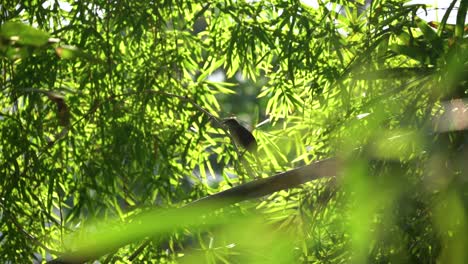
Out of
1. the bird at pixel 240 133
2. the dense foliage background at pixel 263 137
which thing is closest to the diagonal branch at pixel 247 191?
the dense foliage background at pixel 263 137

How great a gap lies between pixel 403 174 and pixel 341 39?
588mm

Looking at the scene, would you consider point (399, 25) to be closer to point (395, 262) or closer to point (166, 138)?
point (395, 262)

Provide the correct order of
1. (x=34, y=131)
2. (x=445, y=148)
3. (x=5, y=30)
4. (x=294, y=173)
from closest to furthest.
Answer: (x=5, y=30) < (x=294, y=173) < (x=445, y=148) < (x=34, y=131)

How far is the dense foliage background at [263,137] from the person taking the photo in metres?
1.73

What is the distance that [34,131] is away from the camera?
2400 millimetres

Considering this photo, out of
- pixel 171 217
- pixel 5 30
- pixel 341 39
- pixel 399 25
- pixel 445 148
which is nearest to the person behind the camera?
pixel 5 30

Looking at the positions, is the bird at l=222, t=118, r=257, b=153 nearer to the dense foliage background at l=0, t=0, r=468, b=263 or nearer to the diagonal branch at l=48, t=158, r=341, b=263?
the dense foliage background at l=0, t=0, r=468, b=263

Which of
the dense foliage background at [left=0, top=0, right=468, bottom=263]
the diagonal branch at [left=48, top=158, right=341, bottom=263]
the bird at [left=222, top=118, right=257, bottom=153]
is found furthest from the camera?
the bird at [left=222, top=118, right=257, bottom=153]

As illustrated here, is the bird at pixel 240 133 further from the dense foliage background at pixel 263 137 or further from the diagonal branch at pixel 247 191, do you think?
the diagonal branch at pixel 247 191

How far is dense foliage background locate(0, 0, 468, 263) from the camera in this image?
1.73 m

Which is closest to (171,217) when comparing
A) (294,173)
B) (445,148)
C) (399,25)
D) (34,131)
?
(294,173)

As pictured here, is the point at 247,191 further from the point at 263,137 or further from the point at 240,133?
the point at 263,137

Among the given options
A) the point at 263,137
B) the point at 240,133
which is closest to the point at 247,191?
the point at 240,133

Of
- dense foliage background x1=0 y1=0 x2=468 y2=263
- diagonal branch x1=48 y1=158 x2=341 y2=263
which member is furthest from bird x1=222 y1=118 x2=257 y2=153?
diagonal branch x1=48 y1=158 x2=341 y2=263
